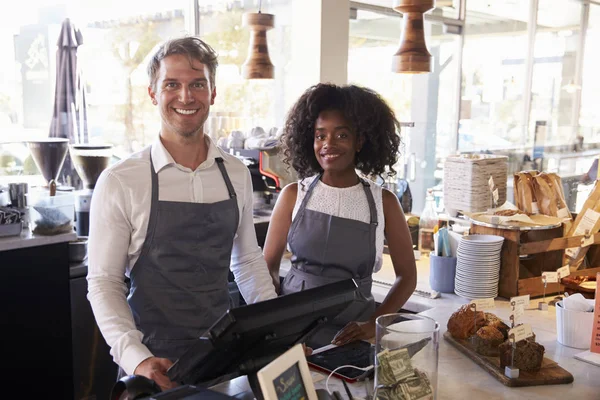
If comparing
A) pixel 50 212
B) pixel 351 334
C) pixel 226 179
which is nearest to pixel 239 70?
pixel 50 212

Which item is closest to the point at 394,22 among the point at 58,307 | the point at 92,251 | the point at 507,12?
the point at 507,12

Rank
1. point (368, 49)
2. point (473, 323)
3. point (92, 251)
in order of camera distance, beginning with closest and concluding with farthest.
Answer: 1. point (92, 251)
2. point (473, 323)
3. point (368, 49)

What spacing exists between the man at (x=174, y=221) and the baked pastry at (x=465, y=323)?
59 cm

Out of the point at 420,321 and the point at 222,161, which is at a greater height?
the point at 222,161

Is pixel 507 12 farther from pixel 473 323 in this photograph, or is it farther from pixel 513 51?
pixel 473 323

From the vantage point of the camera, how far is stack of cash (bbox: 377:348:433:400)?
1.39m

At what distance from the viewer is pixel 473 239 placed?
103 inches

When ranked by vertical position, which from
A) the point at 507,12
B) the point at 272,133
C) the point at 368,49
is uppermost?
the point at 507,12

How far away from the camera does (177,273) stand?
6.36ft

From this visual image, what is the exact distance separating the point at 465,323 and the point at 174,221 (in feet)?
3.12

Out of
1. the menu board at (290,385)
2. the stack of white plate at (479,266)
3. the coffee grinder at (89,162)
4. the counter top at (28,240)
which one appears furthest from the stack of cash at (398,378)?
the coffee grinder at (89,162)

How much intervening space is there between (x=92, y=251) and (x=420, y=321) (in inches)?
36.7

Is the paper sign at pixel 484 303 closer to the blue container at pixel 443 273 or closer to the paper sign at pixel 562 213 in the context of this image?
the blue container at pixel 443 273

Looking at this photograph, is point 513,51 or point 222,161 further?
point 513,51
